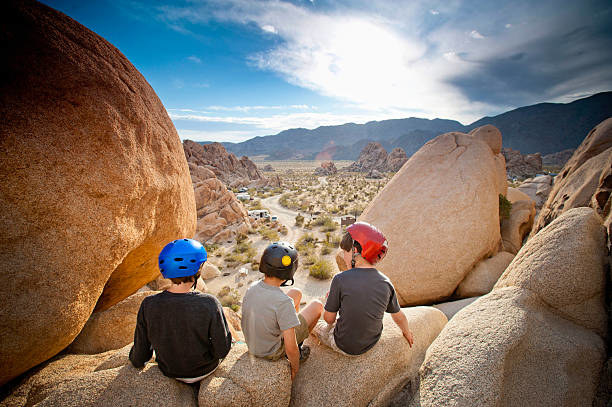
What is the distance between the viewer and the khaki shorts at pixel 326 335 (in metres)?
3.06

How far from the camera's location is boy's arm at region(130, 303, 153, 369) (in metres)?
2.43

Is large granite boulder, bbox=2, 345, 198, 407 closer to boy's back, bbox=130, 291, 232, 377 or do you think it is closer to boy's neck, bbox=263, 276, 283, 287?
boy's back, bbox=130, 291, 232, 377

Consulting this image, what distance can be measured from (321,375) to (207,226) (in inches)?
528

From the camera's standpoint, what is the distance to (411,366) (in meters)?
3.26

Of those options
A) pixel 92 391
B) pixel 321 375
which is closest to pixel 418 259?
pixel 321 375

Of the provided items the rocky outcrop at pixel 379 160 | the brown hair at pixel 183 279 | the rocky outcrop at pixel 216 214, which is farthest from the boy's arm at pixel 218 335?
the rocky outcrop at pixel 379 160

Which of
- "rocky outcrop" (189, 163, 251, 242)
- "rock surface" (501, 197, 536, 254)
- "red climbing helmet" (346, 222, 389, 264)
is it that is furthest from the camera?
"rocky outcrop" (189, 163, 251, 242)

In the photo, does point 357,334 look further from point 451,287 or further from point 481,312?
point 451,287

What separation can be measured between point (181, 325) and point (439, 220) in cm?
590

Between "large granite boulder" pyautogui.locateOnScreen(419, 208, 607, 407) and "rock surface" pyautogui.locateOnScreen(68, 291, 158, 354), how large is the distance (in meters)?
4.20

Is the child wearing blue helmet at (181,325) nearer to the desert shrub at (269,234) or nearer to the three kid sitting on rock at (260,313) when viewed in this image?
the three kid sitting on rock at (260,313)

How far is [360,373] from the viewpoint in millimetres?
2824

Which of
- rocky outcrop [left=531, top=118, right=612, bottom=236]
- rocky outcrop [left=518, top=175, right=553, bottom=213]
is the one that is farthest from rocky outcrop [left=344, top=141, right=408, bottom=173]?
rocky outcrop [left=531, top=118, right=612, bottom=236]

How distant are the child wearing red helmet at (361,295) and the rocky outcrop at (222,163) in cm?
3822
